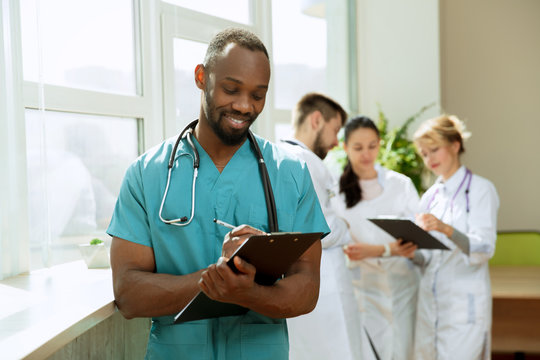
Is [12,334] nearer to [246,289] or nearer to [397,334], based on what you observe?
[246,289]

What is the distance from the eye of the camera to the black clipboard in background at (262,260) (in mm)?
1111

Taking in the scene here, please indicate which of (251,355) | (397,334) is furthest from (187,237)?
(397,334)

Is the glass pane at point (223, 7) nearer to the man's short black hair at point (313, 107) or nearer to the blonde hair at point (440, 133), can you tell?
the man's short black hair at point (313, 107)

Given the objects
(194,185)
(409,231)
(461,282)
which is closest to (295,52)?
(409,231)

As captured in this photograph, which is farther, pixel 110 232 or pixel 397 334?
pixel 397 334

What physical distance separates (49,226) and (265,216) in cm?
117

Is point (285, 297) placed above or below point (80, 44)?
below

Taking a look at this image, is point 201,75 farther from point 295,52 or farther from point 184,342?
point 295,52

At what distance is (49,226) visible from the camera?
2.22 meters

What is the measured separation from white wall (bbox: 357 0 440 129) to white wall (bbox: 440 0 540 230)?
0.87 m

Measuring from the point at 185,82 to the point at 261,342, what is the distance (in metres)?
1.94

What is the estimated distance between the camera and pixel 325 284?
2.65 meters

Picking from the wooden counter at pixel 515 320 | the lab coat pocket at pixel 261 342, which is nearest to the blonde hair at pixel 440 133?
the wooden counter at pixel 515 320

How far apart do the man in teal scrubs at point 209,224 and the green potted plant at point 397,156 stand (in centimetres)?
293
